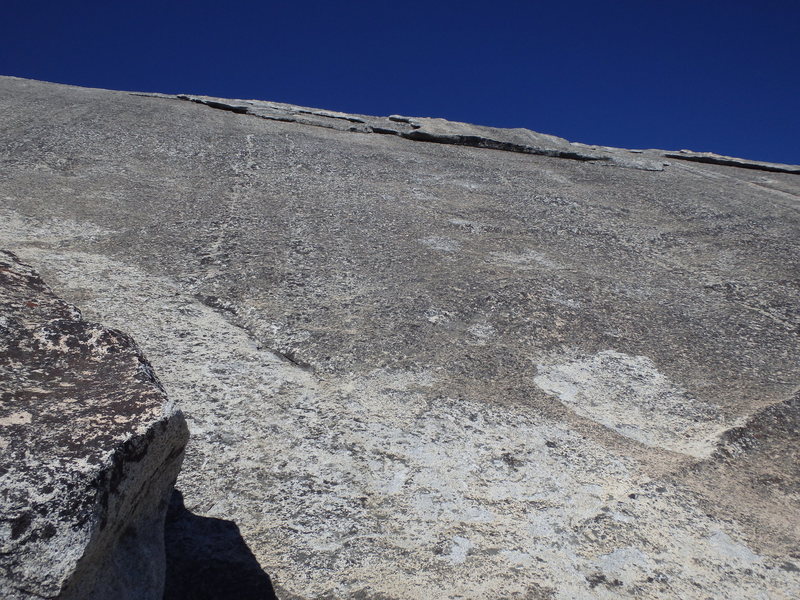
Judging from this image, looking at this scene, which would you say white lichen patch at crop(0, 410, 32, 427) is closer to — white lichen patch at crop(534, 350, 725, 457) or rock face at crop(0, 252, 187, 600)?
rock face at crop(0, 252, 187, 600)

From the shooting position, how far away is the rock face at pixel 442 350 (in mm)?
2598

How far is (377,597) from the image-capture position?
7.43 ft

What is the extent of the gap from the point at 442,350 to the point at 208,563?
6.71ft

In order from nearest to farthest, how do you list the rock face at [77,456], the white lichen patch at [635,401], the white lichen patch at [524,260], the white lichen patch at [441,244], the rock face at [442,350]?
the rock face at [77,456], the rock face at [442,350], the white lichen patch at [635,401], the white lichen patch at [524,260], the white lichen patch at [441,244]

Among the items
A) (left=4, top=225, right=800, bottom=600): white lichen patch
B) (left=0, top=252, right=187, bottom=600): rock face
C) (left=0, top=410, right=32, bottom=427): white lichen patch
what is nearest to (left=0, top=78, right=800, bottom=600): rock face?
(left=4, top=225, right=800, bottom=600): white lichen patch

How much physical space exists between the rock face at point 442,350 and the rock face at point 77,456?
763 millimetres

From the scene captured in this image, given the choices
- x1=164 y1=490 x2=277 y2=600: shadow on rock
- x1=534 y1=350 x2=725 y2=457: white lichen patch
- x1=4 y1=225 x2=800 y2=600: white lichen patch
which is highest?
x1=534 y1=350 x2=725 y2=457: white lichen patch

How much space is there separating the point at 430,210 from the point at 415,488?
410 centimetres

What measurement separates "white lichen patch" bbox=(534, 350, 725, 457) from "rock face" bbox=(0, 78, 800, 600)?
0.02 meters

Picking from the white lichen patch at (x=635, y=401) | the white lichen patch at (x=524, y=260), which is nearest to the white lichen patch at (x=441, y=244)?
the white lichen patch at (x=524, y=260)

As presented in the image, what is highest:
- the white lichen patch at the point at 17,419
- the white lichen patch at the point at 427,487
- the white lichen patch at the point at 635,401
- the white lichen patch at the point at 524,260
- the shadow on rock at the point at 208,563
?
the white lichen patch at the point at 524,260

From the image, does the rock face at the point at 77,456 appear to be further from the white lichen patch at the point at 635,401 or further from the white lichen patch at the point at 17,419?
the white lichen patch at the point at 635,401

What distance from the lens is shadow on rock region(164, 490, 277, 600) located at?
2271 millimetres

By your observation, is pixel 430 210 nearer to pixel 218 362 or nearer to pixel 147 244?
pixel 147 244
